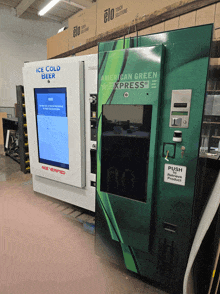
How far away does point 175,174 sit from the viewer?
145 centimetres

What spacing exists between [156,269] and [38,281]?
40.4 inches

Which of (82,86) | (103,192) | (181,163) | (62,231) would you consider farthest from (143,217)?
(82,86)

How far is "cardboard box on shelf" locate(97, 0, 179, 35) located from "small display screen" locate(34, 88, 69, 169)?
93cm

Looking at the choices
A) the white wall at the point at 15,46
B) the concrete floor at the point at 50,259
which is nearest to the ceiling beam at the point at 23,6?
the white wall at the point at 15,46

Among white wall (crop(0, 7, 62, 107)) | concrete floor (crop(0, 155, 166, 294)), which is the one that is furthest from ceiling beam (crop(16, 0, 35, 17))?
concrete floor (crop(0, 155, 166, 294))

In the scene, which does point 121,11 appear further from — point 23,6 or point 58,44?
point 23,6

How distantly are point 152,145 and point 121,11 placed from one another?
1594 mm

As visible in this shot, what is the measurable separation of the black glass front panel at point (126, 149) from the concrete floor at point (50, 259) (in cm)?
78

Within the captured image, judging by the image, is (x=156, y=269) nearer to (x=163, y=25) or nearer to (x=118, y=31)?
(x=163, y=25)

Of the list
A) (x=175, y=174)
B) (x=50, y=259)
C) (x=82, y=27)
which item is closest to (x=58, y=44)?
(x=82, y=27)

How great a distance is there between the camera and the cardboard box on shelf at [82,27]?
253 cm

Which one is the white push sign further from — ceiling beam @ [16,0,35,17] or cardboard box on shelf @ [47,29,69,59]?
ceiling beam @ [16,0,35,17]

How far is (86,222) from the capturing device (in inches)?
99.5

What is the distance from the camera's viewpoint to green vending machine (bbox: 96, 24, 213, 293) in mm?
1341
